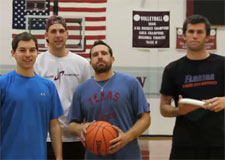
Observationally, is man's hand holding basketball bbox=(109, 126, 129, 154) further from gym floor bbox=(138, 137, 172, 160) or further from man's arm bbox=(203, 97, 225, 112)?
gym floor bbox=(138, 137, 172, 160)

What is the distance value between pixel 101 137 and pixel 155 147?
18.6ft

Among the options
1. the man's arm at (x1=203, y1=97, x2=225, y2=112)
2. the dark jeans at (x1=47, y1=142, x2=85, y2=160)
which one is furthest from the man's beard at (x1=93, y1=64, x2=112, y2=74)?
the dark jeans at (x1=47, y1=142, x2=85, y2=160)

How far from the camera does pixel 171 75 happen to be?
3.79 metres

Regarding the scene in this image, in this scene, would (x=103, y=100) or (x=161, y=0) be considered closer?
(x=103, y=100)

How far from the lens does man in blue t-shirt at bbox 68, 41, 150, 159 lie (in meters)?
3.64

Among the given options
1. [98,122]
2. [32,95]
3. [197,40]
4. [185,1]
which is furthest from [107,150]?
[185,1]

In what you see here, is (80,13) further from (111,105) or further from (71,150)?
(111,105)

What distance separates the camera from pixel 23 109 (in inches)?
138

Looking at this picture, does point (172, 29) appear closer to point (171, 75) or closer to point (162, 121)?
point (162, 121)

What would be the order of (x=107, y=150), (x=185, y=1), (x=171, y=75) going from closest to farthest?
(x=107, y=150) → (x=171, y=75) → (x=185, y=1)

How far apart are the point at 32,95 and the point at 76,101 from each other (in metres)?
0.46

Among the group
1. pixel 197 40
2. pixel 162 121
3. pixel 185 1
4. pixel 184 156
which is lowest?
pixel 162 121

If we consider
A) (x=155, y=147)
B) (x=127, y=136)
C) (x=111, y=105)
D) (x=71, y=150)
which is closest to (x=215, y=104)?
(x=127, y=136)

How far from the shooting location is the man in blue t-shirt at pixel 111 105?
3641 millimetres
